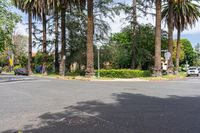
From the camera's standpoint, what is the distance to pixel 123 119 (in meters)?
9.85

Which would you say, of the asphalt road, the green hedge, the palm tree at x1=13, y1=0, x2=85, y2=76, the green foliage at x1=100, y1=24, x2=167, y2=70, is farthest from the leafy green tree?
the asphalt road

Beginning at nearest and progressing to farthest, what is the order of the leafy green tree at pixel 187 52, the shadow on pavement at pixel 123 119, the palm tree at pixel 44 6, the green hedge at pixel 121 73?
the shadow on pavement at pixel 123 119 < the green hedge at pixel 121 73 < the palm tree at pixel 44 6 < the leafy green tree at pixel 187 52

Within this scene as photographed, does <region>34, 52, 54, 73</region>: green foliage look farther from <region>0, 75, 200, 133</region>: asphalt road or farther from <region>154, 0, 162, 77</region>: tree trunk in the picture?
<region>0, 75, 200, 133</region>: asphalt road

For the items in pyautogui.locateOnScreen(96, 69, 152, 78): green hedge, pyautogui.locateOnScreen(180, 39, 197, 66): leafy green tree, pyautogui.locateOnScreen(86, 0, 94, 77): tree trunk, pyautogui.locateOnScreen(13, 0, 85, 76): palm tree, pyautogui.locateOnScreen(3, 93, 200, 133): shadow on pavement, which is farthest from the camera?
pyautogui.locateOnScreen(180, 39, 197, 66): leafy green tree

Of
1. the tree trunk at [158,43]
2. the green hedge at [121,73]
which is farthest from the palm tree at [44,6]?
the tree trunk at [158,43]

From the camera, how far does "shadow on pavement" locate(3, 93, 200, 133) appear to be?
27.7ft

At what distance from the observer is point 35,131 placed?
27.1 feet

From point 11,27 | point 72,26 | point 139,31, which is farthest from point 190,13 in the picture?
point 11,27

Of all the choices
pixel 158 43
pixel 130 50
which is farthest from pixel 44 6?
pixel 158 43

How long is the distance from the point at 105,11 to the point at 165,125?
4036 centimetres

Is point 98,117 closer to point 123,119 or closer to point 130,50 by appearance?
point 123,119

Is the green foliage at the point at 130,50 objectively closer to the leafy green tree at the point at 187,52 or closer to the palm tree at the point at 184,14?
the palm tree at the point at 184,14

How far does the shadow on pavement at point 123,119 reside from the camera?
27.7ft

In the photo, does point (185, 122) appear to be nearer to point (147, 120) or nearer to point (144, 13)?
point (147, 120)
